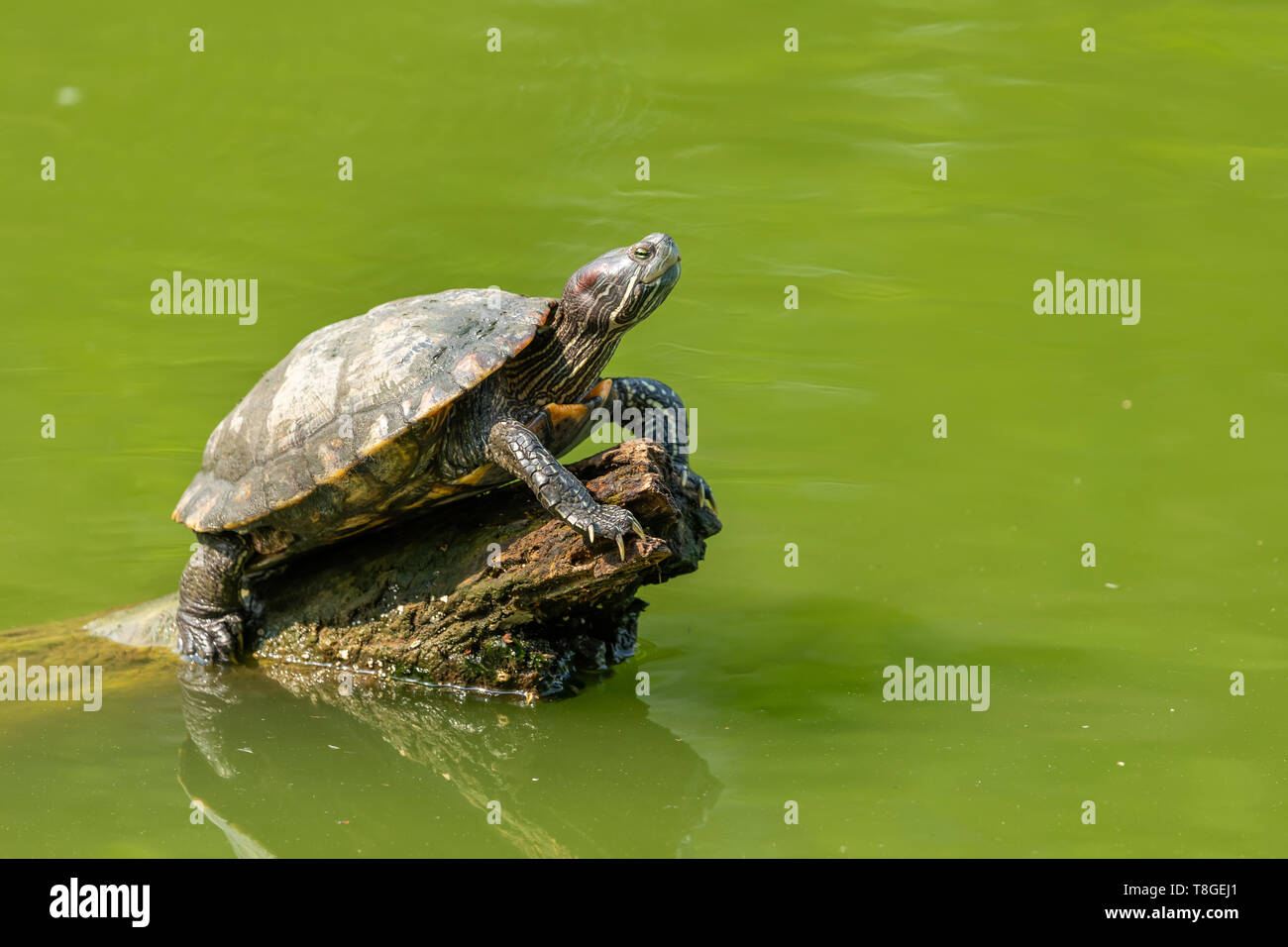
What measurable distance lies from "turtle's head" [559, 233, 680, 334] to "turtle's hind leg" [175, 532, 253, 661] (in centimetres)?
179

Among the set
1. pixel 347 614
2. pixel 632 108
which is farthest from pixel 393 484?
pixel 632 108

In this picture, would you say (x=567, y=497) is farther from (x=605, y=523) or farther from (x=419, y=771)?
(x=419, y=771)

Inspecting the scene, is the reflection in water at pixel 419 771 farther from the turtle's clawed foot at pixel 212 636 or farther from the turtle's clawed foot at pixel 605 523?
the turtle's clawed foot at pixel 605 523

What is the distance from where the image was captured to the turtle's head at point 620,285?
5.32 meters

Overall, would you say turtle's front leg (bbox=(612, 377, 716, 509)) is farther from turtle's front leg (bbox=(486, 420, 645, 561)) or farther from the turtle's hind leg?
the turtle's hind leg

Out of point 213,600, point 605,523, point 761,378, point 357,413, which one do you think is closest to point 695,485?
point 605,523

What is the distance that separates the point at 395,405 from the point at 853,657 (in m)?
2.37

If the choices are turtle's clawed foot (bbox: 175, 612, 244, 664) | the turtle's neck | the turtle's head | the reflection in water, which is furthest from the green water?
the turtle's head

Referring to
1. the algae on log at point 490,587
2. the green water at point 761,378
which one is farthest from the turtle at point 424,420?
the green water at point 761,378

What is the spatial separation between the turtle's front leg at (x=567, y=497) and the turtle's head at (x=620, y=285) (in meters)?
0.66

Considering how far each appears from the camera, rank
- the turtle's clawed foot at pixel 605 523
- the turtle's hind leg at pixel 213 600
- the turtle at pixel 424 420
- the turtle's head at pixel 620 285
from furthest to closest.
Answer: the turtle's hind leg at pixel 213 600 < the turtle's head at pixel 620 285 < the turtle at pixel 424 420 < the turtle's clawed foot at pixel 605 523

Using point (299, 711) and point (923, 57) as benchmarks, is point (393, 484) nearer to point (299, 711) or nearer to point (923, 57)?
point (299, 711)

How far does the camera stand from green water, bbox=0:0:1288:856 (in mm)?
4715

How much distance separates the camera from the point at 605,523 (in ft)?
16.1
